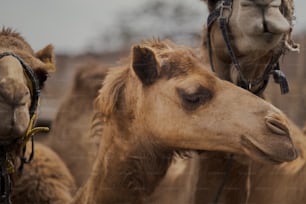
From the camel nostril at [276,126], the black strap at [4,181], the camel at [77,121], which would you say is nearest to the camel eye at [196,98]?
the camel nostril at [276,126]

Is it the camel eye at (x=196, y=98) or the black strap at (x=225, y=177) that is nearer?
the camel eye at (x=196, y=98)

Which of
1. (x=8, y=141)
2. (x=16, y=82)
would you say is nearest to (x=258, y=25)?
(x=16, y=82)

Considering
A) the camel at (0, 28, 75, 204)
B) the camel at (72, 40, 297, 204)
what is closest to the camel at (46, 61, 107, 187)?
the camel at (0, 28, 75, 204)

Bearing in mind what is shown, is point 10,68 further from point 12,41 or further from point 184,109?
point 184,109

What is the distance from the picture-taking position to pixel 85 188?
4102 millimetres

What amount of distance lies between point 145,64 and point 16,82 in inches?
26.0

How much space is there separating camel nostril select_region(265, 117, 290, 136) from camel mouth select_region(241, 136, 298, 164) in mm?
78

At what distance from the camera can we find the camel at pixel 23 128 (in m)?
3.41

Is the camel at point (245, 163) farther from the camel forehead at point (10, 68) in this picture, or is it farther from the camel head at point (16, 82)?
the camel forehead at point (10, 68)

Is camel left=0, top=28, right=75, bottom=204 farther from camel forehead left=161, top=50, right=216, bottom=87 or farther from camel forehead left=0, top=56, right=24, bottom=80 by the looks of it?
camel forehead left=161, top=50, right=216, bottom=87

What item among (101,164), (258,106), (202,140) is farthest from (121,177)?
(258,106)

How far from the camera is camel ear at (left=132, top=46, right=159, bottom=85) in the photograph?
3.79 metres

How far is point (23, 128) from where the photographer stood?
3.42m

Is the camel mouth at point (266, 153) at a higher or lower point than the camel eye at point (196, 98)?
lower
